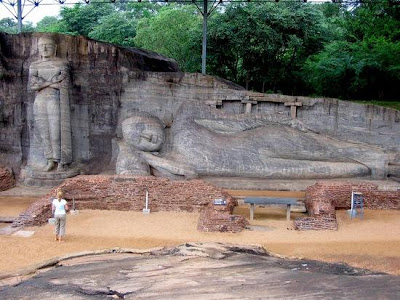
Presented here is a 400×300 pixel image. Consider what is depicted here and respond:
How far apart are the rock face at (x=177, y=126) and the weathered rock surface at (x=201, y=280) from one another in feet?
28.2

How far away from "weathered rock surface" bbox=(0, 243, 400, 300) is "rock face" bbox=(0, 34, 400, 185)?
8.60m

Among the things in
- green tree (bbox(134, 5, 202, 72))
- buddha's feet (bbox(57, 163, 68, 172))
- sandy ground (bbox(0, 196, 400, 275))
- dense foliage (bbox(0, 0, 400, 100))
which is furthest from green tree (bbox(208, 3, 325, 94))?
sandy ground (bbox(0, 196, 400, 275))

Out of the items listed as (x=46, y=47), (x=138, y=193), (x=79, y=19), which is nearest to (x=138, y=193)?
(x=138, y=193)

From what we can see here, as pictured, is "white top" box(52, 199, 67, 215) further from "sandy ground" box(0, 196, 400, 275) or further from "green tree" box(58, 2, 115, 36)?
"green tree" box(58, 2, 115, 36)

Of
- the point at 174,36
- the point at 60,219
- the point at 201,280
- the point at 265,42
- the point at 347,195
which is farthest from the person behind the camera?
the point at 174,36

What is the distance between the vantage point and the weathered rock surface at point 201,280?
12.7ft

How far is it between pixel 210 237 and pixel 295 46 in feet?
62.3

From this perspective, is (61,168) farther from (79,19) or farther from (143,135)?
(79,19)

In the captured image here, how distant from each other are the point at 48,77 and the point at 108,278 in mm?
11407

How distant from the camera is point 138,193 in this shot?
40.3 feet

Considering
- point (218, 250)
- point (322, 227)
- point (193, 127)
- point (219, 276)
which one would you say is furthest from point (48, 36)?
point (219, 276)

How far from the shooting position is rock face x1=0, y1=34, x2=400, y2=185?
Answer: 45.6ft

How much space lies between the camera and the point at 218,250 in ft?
18.1

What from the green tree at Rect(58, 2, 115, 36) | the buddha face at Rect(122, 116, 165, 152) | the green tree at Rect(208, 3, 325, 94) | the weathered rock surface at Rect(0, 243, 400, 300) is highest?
the green tree at Rect(58, 2, 115, 36)
